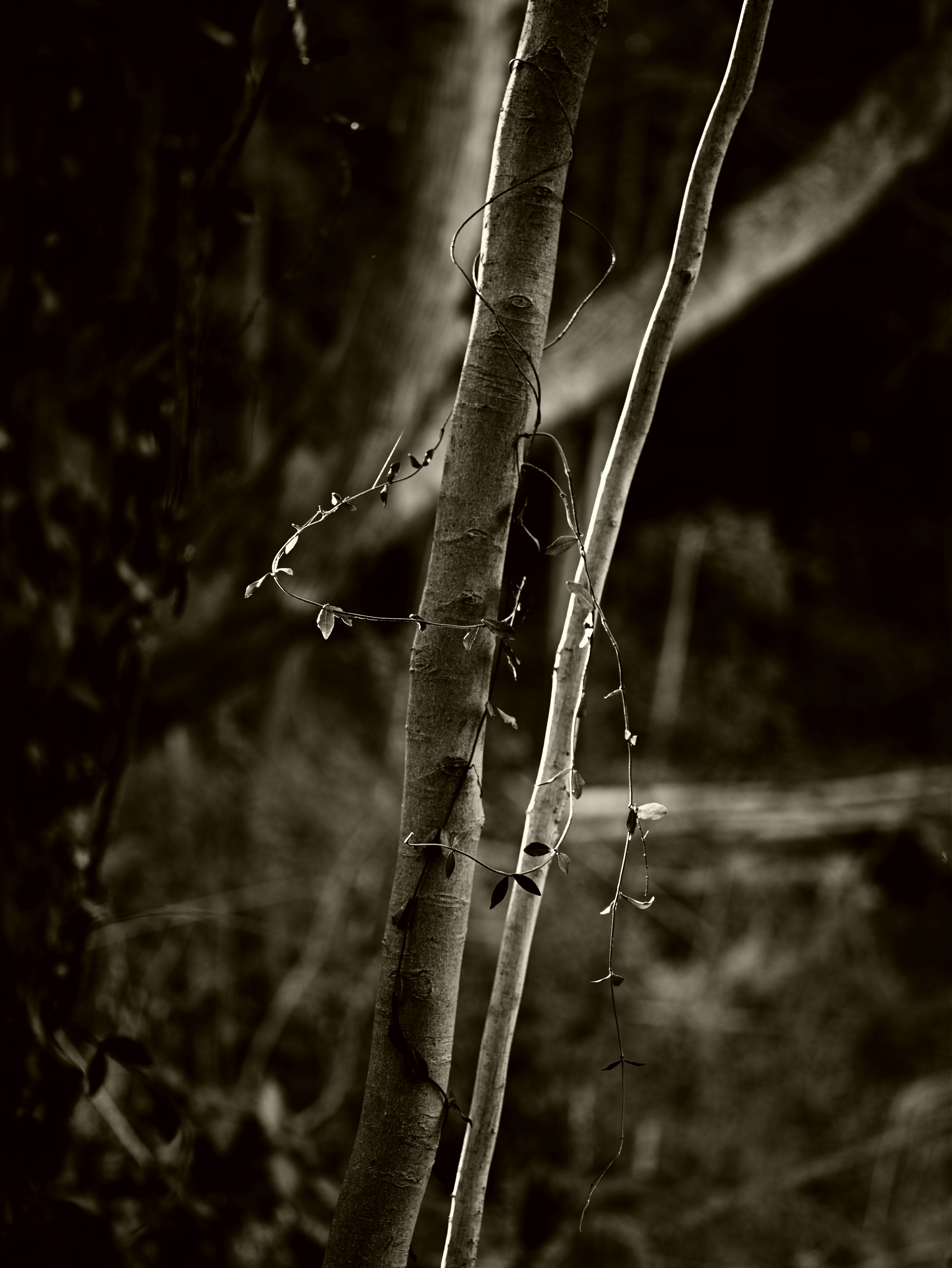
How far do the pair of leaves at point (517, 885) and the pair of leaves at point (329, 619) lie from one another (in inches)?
8.3

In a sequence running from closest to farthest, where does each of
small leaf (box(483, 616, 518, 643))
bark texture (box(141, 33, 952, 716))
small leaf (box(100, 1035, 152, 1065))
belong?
small leaf (box(483, 616, 518, 643)) → small leaf (box(100, 1035, 152, 1065)) → bark texture (box(141, 33, 952, 716))

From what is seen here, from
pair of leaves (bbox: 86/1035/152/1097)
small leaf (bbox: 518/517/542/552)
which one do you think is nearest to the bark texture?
pair of leaves (bbox: 86/1035/152/1097)

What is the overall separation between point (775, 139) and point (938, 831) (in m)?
2.56

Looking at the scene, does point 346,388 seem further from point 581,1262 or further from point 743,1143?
point 743,1143

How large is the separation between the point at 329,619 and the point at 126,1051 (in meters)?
0.52

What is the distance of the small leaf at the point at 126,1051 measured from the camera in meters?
0.96

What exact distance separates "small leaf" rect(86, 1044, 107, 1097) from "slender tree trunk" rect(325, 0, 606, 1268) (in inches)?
16.0

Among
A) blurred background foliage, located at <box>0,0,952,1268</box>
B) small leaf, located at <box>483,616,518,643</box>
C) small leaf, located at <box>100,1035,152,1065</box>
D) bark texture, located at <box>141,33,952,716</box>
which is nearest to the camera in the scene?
small leaf, located at <box>483,616,518,643</box>

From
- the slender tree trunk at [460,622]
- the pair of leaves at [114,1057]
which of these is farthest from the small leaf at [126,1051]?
the slender tree trunk at [460,622]

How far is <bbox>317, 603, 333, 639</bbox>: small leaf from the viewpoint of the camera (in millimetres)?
732

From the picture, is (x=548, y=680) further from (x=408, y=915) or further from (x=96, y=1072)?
(x=408, y=915)

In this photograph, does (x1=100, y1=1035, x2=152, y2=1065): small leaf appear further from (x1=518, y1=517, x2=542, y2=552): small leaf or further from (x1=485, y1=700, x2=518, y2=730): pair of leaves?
(x1=518, y1=517, x2=542, y2=552): small leaf

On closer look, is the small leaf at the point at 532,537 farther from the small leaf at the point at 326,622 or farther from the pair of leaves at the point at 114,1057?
the pair of leaves at the point at 114,1057

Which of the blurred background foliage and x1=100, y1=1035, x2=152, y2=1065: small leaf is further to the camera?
the blurred background foliage
